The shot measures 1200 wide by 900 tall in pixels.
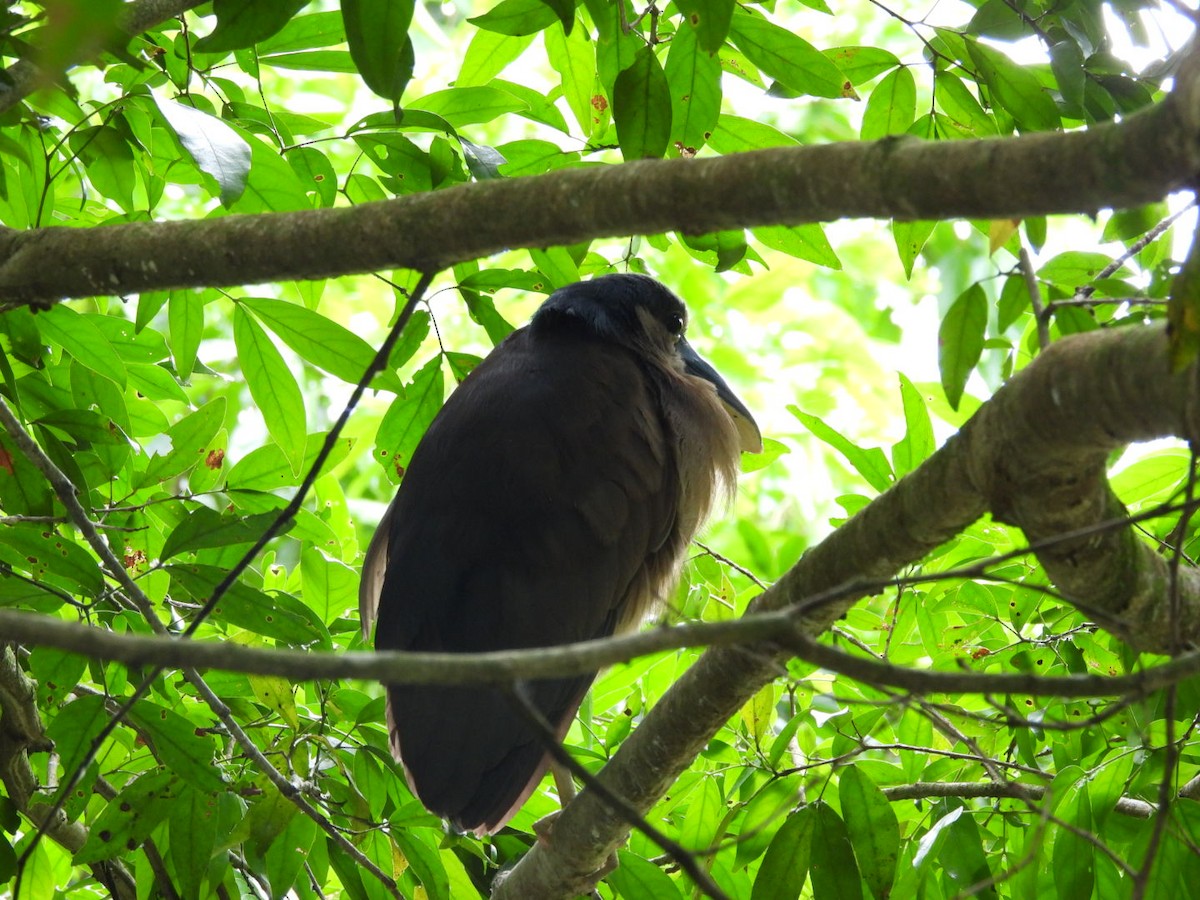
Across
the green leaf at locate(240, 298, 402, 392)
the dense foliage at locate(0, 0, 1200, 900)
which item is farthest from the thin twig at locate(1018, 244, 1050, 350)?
the green leaf at locate(240, 298, 402, 392)

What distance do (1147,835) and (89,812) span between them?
1.80 meters

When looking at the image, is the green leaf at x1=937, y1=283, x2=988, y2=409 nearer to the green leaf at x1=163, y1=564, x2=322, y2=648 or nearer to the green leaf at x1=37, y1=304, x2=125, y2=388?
the green leaf at x1=163, y1=564, x2=322, y2=648

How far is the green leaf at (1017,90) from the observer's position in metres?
1.67

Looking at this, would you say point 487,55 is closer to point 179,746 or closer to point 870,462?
point 870,462

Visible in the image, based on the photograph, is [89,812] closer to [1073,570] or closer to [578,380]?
[578,380]

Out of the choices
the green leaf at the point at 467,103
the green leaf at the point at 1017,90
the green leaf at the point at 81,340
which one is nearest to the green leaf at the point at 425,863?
the green leaf at the point at 81,340

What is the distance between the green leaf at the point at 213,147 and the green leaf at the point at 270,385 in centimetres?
55

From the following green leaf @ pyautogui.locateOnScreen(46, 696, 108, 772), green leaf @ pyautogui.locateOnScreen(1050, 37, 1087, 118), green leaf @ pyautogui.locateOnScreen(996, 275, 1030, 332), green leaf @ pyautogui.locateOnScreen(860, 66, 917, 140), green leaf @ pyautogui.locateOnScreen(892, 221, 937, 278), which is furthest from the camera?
green leaf @ pyautogui.locateOnScreen(860, 66, 917, 140)

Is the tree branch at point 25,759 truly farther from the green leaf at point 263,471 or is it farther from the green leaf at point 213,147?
the green leaf at point 213,147

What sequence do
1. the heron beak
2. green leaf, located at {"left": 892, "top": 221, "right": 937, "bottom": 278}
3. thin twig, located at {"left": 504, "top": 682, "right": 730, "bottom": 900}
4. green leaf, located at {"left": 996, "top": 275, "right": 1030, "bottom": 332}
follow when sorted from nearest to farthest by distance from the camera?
1. thin twig, located at {"left": 504, "top": 682, "right": 730, "bottom": 900}
2. green leaf, located at {"left": 996, "top": 275, "right": 1030, "bottom": 332}
3. green leaf, located at {"left": 892, "top": 221, "right": 937, "bottom": 278}
4. the heron beak

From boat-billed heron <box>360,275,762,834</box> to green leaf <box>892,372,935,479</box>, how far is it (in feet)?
1.75

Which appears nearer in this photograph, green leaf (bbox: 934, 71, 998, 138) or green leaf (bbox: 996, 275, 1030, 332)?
green leaf (bbox: 996, 275, 1030, 332)

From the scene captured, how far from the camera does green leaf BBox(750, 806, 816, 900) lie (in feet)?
5.94

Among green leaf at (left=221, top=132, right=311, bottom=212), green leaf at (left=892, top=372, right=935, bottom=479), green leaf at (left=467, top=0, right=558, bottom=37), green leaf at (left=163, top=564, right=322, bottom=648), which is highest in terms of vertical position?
green leaf at (left=467, top=0, right=558, bottom=37)
